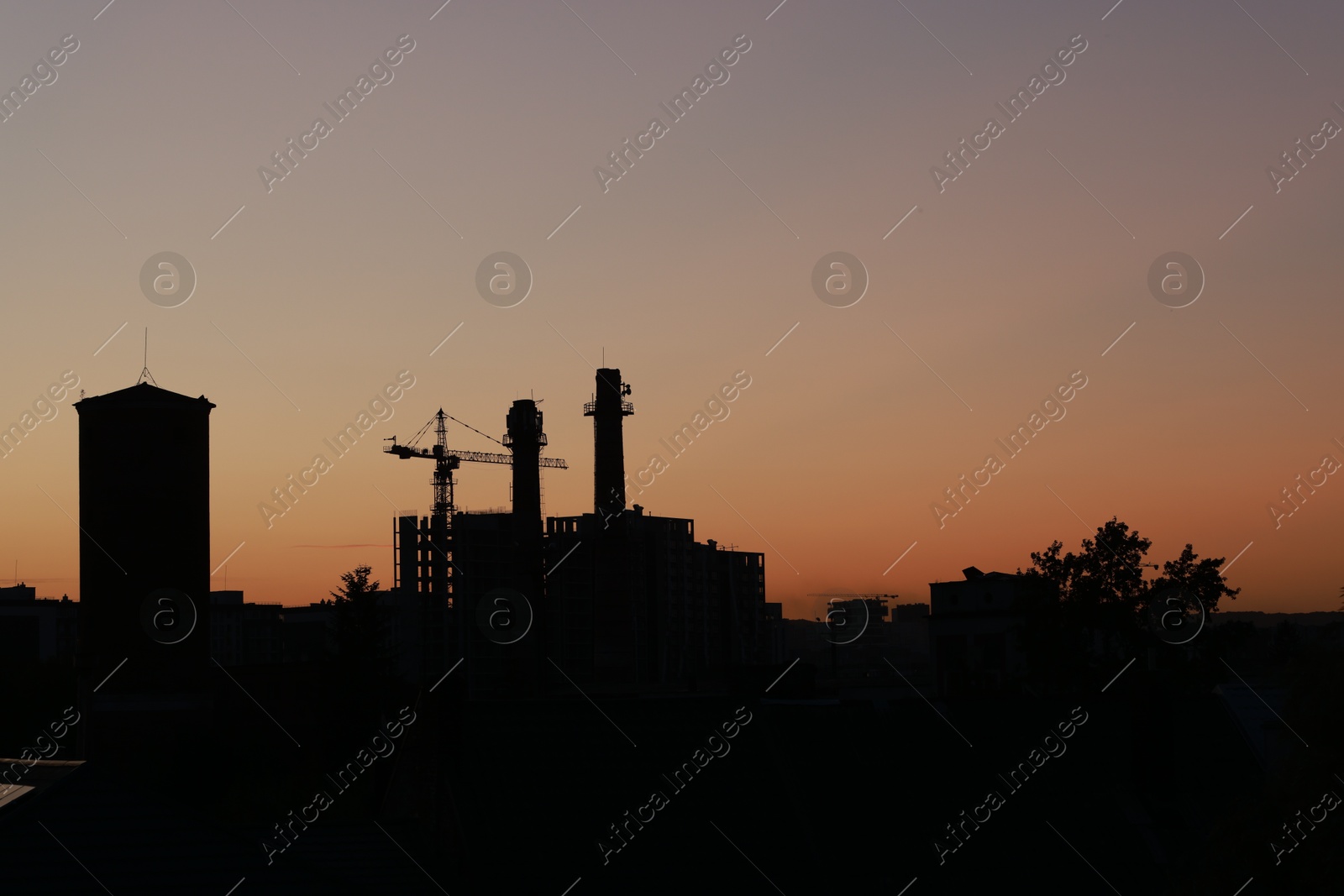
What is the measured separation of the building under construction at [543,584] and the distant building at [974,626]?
1985 cm

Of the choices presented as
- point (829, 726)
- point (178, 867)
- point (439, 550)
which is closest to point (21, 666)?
point (439, 550)

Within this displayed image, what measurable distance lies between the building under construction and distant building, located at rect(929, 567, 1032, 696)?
1985 centimetres

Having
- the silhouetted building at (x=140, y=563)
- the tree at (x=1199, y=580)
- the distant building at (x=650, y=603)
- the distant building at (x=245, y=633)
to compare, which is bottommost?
the tree at (x=1199, y=580)

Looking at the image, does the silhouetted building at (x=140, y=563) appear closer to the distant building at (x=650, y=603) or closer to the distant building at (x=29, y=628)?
the distant building at (x=650, y=603)

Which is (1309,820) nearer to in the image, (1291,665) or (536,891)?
(1291,665)

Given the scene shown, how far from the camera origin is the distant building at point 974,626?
3999 inches

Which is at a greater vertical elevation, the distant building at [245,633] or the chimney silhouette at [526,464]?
the distant building at [245,633]

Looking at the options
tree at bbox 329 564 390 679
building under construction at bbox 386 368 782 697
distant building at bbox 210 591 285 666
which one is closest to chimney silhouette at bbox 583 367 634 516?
building under construction at bbox 386 368 782 697

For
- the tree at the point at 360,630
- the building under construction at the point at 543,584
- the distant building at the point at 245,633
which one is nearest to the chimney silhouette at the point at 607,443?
the building under construction at the point at 543,584

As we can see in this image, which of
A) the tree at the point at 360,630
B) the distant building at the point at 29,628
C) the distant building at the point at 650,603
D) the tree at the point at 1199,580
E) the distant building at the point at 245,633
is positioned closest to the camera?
the tree at the point at 1199,580

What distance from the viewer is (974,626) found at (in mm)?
105375

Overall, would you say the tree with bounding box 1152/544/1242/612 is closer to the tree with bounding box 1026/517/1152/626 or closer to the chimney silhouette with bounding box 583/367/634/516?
the tree with bounding box 1026/517/1152/626

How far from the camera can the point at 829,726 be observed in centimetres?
3200

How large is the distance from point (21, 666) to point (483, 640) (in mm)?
35064
